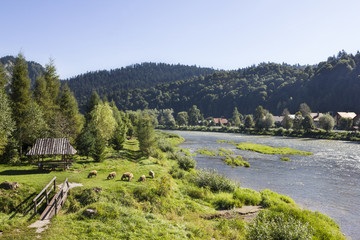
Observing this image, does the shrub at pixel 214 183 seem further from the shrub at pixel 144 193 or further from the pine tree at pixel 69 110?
the pine tree at pixel 69 110

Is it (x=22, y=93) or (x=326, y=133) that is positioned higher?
(x=22, y=93)

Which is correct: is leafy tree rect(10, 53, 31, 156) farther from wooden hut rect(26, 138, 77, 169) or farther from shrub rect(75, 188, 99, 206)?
shrub rect(75, 188, 99, 206)

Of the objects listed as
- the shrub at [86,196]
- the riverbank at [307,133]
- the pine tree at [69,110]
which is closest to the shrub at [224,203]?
the shrub at [86,196]

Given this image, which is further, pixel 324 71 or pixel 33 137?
pixel 324 71

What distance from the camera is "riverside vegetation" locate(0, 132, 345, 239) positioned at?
14148 mm

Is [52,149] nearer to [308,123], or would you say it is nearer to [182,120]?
[308,123]

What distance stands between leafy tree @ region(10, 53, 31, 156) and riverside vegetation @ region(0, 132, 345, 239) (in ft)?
25.3

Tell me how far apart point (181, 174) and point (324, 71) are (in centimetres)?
21473

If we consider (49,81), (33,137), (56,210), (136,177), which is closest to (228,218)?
(136,177)

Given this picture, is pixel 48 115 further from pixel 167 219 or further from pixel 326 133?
pixel 326 133

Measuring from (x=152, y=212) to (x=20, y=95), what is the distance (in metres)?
29.9

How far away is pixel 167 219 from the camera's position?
1803 cm

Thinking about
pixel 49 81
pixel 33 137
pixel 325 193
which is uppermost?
pixel 49 81

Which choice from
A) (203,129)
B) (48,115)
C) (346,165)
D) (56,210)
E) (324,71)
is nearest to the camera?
(56,210)
